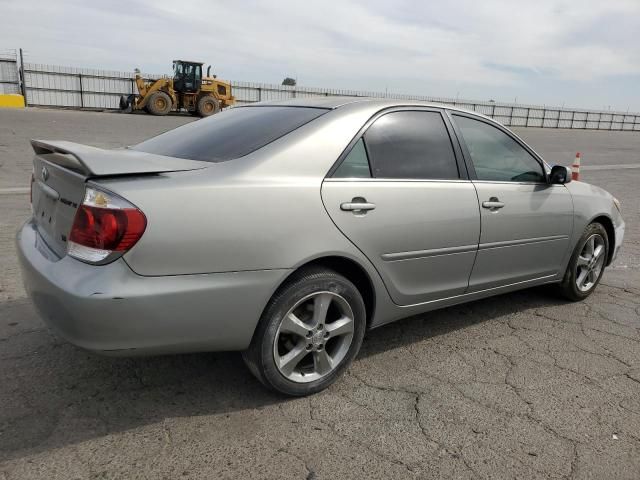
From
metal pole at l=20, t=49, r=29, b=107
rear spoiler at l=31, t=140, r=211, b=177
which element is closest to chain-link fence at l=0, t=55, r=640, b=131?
metal pole at l=20, t=49, r=29, b=107

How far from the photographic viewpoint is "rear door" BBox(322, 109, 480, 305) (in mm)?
2734

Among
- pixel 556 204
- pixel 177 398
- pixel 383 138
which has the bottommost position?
pixel 177 398

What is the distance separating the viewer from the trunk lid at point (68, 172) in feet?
7.41

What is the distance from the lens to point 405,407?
2656mm

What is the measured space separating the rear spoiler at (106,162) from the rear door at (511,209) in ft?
6.05

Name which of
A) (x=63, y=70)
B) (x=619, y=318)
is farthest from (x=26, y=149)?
(x=63, y=70)

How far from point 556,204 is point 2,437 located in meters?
3.66

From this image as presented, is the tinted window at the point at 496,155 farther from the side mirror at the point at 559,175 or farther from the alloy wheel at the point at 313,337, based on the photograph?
the alloy wheel at the point at 313,337

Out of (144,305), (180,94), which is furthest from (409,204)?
(180,94)

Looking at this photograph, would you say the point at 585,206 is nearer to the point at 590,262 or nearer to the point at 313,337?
the point at 590,262

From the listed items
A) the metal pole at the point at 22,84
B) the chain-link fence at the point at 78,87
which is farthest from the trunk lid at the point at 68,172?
the metal pole at the point at 22,84

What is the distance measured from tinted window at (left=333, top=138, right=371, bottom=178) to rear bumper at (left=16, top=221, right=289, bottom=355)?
0.65m

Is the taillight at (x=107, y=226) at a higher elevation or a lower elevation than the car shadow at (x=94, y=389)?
higher

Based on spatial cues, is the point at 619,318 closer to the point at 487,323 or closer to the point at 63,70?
the point at 487,323
